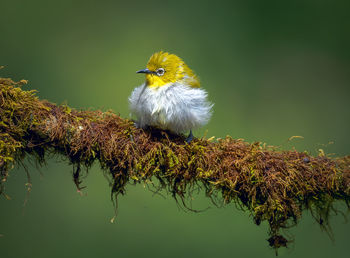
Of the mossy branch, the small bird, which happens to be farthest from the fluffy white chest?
the mossy branch

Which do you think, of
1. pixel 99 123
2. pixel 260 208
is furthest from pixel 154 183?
pixel 260 208

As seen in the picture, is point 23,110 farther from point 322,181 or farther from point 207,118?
point 322,181

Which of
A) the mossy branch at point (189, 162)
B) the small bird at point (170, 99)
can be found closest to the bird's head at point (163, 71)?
the small bird at point (170, 99)

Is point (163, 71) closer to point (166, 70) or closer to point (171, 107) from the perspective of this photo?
point (166, 70)

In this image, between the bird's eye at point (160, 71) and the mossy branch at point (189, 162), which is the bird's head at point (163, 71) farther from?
the mossy branch at point (189, 162)

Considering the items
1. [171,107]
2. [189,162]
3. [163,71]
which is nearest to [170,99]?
[171,107]

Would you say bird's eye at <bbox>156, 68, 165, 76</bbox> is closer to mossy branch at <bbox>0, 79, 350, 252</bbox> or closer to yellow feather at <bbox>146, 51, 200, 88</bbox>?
yellow feather at <bbox>146, 51, 200, 88</bbox>
